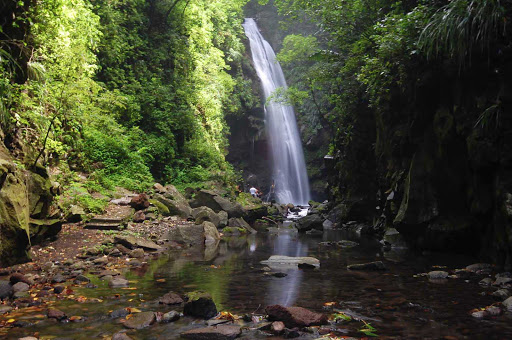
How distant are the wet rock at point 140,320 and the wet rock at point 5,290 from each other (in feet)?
6.32

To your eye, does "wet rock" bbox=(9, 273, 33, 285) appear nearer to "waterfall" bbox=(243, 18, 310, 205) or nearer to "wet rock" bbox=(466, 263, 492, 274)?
"wet rock" bbox=(466, 263, 492, 274)

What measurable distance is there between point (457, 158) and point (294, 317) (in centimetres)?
680

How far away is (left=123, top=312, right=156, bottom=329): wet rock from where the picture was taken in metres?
4.29

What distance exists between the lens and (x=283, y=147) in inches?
1299

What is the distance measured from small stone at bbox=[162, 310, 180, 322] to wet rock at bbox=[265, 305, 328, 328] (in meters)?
1.14

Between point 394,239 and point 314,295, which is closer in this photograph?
point 314,295

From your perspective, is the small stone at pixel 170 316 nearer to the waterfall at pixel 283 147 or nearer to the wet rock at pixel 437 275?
the wet rock at pixel 437 275

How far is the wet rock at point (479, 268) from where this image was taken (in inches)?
288

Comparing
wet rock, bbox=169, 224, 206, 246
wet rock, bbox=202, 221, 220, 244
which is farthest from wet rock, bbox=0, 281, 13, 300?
wet rock, bbox=202, 221, 220, 244

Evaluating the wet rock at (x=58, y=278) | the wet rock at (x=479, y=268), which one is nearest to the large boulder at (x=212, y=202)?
the wet rock at (x=58, y=278)

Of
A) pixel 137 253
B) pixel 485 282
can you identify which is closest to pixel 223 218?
pixel 137 253

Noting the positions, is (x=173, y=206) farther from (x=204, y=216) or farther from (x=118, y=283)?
(x=118, y=283)

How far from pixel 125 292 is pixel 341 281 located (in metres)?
3.78

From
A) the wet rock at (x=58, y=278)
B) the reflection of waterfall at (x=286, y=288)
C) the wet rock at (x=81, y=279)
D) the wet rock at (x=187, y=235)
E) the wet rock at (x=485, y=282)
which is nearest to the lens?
the reflection of waterfall at (x=286, y=288)
